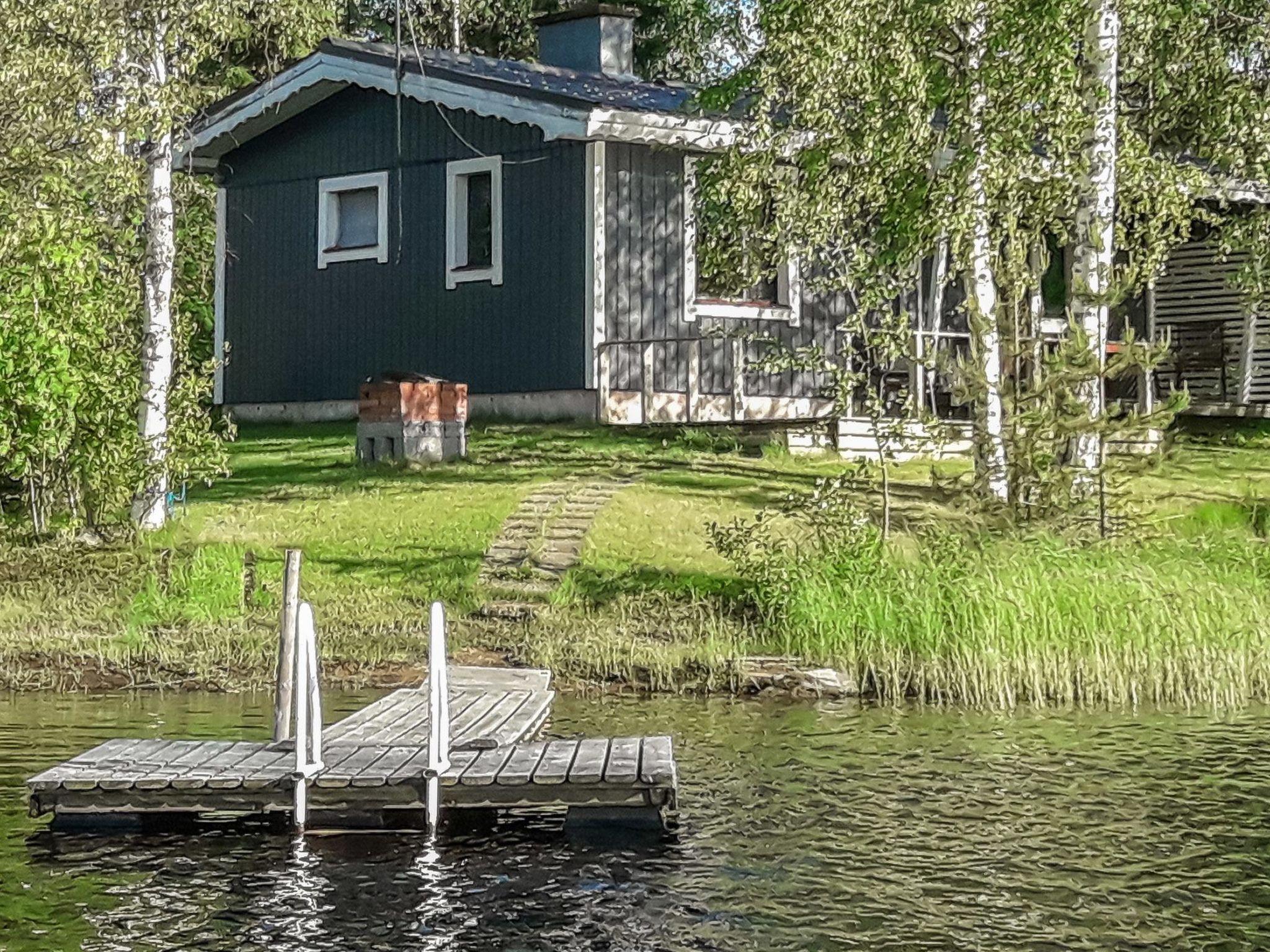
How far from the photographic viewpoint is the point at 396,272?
28828 millimetres

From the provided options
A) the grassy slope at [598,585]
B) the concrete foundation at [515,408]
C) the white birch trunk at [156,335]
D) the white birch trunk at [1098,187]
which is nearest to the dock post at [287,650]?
the grassy slope at [598,585]

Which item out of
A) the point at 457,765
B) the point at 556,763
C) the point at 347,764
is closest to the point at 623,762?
the point at 556,763

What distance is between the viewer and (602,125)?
82.2 ft

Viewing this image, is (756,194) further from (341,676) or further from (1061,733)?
(1061,733)

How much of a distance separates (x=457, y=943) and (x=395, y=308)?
20.8 metres

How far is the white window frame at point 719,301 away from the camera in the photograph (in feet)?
89.6

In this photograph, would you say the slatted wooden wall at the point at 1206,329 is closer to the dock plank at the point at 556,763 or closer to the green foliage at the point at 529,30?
the green foliage at the point at 529,30

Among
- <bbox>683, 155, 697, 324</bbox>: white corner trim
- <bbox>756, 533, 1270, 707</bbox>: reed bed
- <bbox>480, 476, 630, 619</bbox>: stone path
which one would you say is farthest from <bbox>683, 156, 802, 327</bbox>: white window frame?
<bbox>756, 533, 1270, 707</bbox>: reed bed

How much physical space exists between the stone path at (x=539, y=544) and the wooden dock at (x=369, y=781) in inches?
248

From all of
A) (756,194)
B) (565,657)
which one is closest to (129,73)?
(756,194)

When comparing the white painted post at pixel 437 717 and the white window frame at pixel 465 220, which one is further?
the white window frame at pixel 465 220

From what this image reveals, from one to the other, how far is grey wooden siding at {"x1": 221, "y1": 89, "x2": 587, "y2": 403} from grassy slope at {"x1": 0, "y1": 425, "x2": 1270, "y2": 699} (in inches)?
147

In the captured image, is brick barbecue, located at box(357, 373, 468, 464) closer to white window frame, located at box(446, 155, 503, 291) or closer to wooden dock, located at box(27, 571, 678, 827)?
white window frame, located at box(446, 155, 503, 291)

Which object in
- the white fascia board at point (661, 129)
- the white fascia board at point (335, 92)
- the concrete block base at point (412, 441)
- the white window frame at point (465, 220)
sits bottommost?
the concrete block base at point (412, 441)
